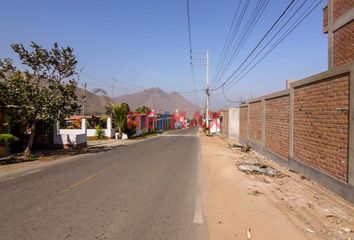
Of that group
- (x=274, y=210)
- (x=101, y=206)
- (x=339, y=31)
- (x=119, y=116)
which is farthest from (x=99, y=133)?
(x=274, y=210)

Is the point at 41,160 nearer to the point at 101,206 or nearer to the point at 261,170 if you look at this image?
the point at 261,170

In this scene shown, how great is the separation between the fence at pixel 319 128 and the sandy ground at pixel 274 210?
536mm

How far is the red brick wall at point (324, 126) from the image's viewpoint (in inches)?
366

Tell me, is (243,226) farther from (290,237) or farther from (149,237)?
(149,237)

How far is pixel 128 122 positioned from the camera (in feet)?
170

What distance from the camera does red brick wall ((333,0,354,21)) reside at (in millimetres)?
16984

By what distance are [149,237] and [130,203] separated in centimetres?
263

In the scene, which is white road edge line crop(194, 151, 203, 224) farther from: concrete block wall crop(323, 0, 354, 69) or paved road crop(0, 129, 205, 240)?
concrete block wall crop(323, 0, 354, 69)

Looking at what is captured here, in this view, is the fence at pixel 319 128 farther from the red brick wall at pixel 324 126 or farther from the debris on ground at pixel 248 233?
the debris on ground at pixel 248 233

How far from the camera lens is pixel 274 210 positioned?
8219 mm

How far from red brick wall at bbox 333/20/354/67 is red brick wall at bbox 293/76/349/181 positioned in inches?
194

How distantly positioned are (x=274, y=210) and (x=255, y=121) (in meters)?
16.2

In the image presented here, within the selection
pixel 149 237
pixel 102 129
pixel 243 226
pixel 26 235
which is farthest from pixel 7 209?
pixel 102 129

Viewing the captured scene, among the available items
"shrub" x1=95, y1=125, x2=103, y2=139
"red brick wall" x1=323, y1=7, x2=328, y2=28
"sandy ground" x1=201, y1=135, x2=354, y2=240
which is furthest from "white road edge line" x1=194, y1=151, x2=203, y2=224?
"shrub" x1=95, y1=125, x2=103, y2=139
